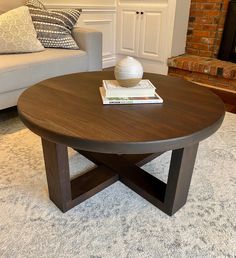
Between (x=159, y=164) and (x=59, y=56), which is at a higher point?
(x=59, y=56)

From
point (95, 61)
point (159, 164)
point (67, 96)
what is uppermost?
point (67, 96)

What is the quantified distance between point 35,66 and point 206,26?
1981 mm

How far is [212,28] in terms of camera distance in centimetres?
270

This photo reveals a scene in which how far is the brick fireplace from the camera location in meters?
2.53

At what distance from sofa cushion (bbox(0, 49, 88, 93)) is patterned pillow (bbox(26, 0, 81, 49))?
3.6 inches

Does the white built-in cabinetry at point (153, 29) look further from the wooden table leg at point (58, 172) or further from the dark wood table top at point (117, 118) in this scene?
the wooden table leg at point (58, 172)

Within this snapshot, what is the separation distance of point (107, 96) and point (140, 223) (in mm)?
518

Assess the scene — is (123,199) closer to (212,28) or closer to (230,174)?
(230,174)

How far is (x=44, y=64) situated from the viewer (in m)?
1.71

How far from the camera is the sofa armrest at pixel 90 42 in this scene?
2.03 meters

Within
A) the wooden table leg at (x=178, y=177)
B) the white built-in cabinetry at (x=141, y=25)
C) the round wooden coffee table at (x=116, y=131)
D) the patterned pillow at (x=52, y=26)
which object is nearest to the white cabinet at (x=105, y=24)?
the white built-in cabinetry at (x=141, y=25)

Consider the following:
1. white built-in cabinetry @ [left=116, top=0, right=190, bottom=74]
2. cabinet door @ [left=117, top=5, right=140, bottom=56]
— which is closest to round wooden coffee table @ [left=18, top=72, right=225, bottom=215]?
white built-in cabinetry @ [left=116, top=0, right=190, bottom=74]

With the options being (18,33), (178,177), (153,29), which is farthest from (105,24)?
(178,177)

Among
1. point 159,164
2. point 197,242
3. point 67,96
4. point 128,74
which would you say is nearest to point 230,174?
point 159,164
